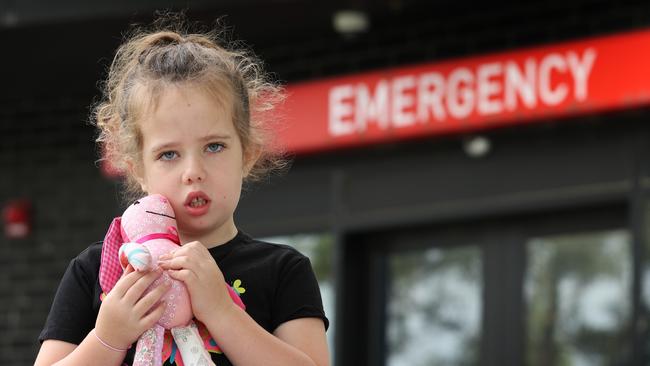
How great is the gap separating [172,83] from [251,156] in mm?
283

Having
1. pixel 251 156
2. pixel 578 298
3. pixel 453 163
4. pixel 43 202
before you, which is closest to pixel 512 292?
pixel 578 298

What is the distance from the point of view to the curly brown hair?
8.64 feet

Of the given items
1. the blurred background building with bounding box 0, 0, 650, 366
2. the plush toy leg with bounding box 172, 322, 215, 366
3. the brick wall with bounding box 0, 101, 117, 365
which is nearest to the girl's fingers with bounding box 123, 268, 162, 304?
the plush toy leg with bounding box 172, 322, 215, 366

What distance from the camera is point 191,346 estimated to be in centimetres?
240

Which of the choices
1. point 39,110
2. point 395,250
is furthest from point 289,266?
point 39,110

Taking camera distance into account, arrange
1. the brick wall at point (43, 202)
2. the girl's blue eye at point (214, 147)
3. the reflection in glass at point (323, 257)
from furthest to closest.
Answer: the brick wall at point (43, 202) → the reflection in glass at point (323, 257) → the girl's blue eye at point (214, 147)

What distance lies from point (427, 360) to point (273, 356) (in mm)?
5562

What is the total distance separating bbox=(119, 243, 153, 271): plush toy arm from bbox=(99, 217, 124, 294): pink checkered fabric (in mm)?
105

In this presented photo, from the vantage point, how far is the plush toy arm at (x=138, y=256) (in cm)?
236

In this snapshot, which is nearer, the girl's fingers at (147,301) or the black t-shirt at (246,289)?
the girl's fingers at (147,301)

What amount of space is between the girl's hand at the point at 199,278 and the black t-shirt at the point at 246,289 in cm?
20

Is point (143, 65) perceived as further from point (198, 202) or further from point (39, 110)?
point (39, 110)

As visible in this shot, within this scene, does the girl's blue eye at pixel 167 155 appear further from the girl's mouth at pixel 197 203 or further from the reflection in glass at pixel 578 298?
the reflection in glass at pixel 578 298

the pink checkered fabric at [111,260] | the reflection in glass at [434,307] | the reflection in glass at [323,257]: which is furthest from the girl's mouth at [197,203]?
the reflection in glass at [323,257]
